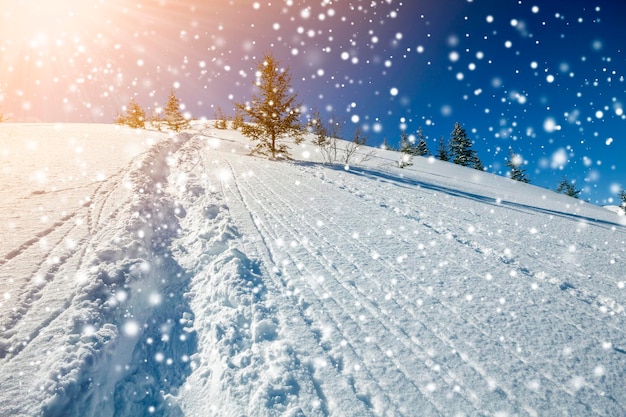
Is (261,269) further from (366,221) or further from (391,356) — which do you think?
(366,221)

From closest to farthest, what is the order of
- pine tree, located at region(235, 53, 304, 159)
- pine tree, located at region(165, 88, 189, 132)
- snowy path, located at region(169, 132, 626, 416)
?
snowy path, located at region(169, 132, 626, 416) → pine tree, located at region(235, 53, 304, 159) → pine tree, located at region(165, 88, 189, 132)

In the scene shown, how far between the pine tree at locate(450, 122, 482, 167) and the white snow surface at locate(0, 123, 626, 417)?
135 feet

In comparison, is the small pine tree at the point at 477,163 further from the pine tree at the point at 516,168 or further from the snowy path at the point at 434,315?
the snowy path at the point at 434,315

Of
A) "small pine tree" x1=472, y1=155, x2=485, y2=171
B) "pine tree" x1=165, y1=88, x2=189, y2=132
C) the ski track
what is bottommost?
the ski track

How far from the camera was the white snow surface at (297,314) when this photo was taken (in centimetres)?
Answer: 272

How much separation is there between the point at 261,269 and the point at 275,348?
5.50 ft

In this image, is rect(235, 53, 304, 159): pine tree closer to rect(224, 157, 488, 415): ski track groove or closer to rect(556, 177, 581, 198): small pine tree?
rect(224, 157, 488, 415): ski track groove

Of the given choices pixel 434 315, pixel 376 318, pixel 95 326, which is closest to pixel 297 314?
pixel 376 318

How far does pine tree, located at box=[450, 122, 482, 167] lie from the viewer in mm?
44938

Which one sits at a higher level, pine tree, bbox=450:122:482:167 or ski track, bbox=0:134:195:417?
pine tree, bbox=450:122:482:167

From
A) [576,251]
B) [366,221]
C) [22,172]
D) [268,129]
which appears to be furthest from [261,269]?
[268,129]

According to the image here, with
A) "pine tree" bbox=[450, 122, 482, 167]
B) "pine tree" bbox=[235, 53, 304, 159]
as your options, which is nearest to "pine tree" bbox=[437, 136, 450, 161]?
"pine tree" bbox=[450, 122, 482, 167]

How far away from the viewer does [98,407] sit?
271 centimetres

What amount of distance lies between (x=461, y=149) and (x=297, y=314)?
156 feet
